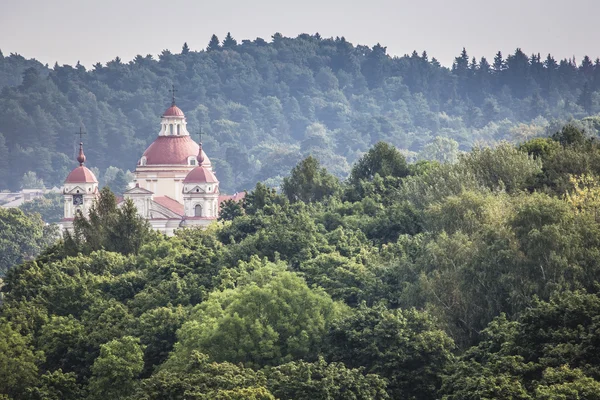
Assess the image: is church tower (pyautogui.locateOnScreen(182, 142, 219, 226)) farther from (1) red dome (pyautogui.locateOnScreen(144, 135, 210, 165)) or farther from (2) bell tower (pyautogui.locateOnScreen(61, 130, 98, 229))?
(1) red dome (pyautogui.locateOnScreen(144, 135, 210, 165))

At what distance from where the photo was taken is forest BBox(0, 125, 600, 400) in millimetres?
45875

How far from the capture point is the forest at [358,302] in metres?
45.9

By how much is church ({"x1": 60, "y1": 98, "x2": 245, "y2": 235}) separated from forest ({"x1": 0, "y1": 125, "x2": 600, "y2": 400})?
4800cm

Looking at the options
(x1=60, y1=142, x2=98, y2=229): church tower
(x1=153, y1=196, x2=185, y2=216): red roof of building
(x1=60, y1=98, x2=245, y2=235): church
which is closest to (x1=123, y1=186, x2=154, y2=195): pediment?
(x1=60, y1=98, x2=245, y2=235): church

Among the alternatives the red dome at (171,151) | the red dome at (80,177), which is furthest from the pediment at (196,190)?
the red dome at (171,151)

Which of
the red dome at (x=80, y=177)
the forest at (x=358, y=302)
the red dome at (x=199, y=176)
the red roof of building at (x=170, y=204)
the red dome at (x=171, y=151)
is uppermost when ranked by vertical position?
the red dome at (x=171, y=151)

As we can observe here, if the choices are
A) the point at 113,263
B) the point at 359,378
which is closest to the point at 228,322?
the point at 359,378

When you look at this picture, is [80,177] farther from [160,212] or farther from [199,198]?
[199,198]

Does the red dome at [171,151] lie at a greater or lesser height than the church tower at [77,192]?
greater

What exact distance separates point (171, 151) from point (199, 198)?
1192 centimetres

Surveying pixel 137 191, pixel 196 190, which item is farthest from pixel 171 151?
pixel 196 190

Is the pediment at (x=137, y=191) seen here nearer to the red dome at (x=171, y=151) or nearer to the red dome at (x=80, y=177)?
the red dome at (x=80, y=177)

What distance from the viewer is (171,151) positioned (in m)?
136

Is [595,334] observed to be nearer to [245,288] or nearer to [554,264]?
[554,264]
